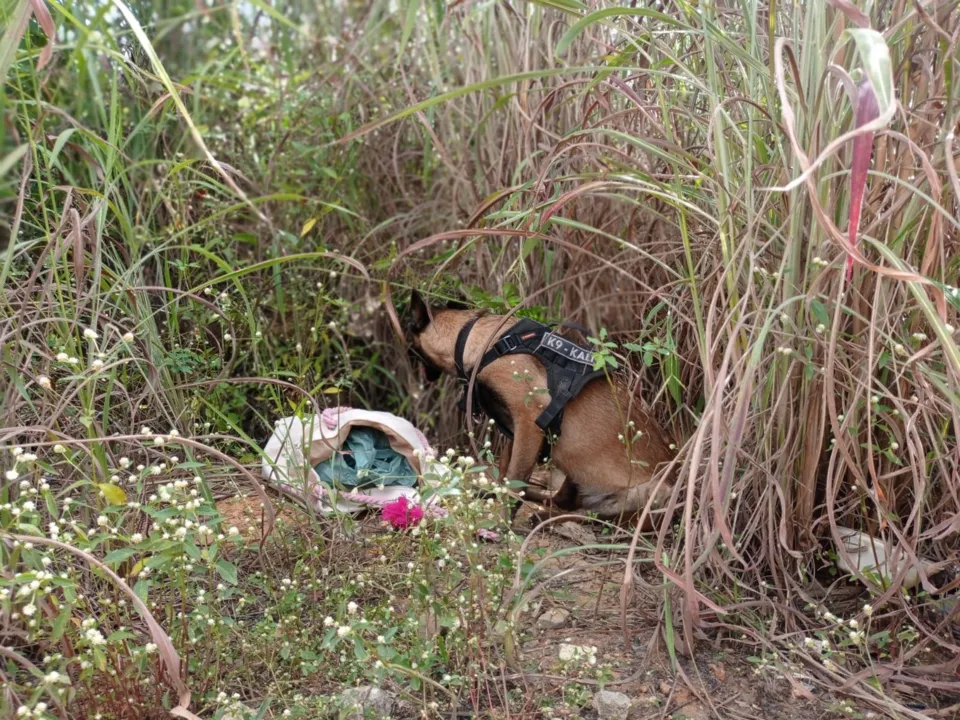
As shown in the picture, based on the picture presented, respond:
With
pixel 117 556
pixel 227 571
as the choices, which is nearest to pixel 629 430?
pixel 227 571

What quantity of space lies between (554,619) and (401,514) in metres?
0.55

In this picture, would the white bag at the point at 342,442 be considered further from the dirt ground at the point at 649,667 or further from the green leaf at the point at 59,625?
the green leaf at the point at 59,625

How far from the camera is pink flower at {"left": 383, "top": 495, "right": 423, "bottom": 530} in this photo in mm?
2541

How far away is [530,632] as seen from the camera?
2328mm

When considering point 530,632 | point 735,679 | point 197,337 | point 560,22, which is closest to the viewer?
point 735,679

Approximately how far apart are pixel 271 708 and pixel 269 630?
0.18 meters

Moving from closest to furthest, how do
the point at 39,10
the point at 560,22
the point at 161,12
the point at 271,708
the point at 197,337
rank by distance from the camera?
the point at 39,10, the point at 271,708, the point at 197,337, the point at 560,22, the point at 161,12

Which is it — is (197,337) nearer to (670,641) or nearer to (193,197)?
(193,197)

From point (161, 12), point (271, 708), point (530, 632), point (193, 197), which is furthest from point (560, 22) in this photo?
point (271, 708)

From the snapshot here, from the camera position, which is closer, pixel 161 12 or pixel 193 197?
pixel 193 197

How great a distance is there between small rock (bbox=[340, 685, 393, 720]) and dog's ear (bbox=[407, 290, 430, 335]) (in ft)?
5.46

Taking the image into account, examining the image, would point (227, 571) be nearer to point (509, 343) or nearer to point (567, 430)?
point (509, 343)

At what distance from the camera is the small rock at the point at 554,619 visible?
7.79 ft

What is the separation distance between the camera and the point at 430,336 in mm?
3439
